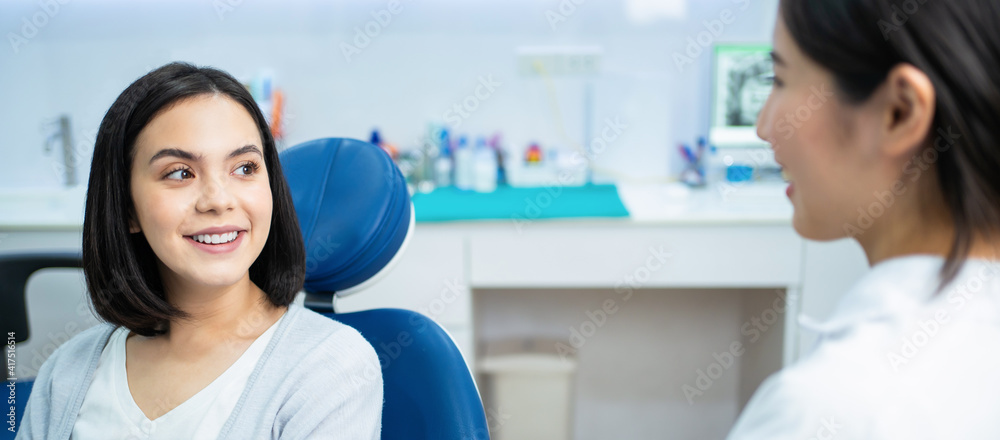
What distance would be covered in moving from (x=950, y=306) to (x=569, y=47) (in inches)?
68.7

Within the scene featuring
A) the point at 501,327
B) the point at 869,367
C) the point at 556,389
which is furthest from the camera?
the point at 501,327

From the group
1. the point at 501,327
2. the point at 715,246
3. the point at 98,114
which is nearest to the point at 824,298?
the point at 715,246

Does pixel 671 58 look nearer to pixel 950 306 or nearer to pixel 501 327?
pixel 501 327

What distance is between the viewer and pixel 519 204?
174 centimetres

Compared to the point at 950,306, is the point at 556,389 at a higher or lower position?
lower

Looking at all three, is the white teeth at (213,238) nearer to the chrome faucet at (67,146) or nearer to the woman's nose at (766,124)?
the woman's nose at (766,124)

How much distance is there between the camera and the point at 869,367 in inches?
16.9
